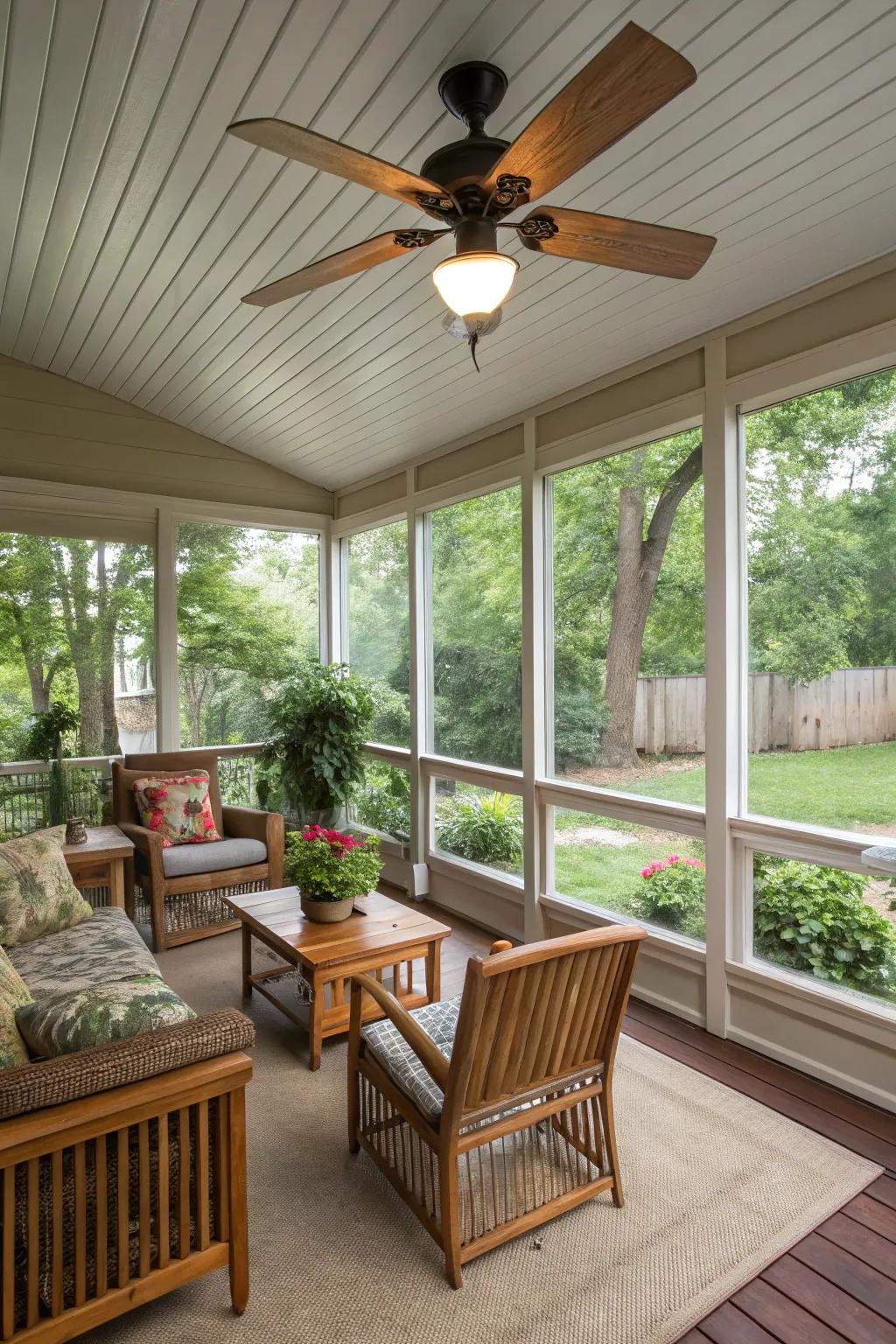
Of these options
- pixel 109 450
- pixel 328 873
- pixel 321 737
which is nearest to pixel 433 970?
pixel 328 873

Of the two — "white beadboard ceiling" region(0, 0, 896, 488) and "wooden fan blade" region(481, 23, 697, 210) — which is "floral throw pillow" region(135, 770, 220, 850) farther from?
"wooden fan blade" region(481, 23, 697, 210)

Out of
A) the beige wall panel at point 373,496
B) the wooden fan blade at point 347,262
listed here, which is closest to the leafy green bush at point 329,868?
the wooden fan blade at point 347,262

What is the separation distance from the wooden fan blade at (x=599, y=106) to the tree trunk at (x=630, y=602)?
201 cm

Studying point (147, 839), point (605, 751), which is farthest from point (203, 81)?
point (147, 839)

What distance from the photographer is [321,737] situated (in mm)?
5262

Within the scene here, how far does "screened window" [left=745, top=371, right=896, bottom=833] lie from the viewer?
271cm

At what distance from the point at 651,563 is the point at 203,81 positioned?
244cm

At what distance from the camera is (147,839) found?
417 centimetres

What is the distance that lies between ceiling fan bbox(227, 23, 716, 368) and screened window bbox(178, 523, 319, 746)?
361 cm

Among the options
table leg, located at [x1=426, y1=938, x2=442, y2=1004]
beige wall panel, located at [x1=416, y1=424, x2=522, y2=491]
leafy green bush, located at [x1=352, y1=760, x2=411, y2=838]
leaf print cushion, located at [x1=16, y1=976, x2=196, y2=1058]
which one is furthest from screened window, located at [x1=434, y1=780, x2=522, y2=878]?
leaf print cushion, located at [x1=16, y1=976, x2=196, y2=1058]

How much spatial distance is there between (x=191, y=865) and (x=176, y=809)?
0.46 metres

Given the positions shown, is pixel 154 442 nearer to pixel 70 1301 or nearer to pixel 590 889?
pixel 590 889

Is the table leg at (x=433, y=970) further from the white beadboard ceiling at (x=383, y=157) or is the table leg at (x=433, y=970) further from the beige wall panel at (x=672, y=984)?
the white beadboard ceiling at (x=383, y=157)

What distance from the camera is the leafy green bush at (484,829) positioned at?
14.6 ft
